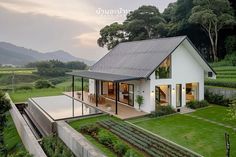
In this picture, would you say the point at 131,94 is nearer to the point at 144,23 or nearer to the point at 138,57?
the point at 138,57

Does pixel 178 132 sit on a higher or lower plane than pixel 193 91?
lower

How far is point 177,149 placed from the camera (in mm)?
8711

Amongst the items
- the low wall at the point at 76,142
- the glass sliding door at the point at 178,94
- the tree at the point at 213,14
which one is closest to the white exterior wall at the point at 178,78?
the glass sliding door at the point at 178,94

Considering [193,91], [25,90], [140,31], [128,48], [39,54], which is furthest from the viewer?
[39,54]

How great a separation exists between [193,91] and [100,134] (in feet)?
30.3

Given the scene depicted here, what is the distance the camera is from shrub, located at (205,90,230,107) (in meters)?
16.1

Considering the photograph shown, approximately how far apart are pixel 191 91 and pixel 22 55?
12752 cm

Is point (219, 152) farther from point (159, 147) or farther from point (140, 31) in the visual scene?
point (140, 31)

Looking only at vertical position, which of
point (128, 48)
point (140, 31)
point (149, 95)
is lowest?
point (149, 95)

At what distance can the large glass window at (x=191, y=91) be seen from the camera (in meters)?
16.8

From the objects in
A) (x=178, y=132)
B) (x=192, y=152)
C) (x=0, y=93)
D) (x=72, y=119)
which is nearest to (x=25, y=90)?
(x=0, y=93)

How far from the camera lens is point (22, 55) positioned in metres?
129

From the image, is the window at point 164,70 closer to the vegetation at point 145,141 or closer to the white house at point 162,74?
the white house at point 162,74

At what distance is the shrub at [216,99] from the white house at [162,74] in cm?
90
